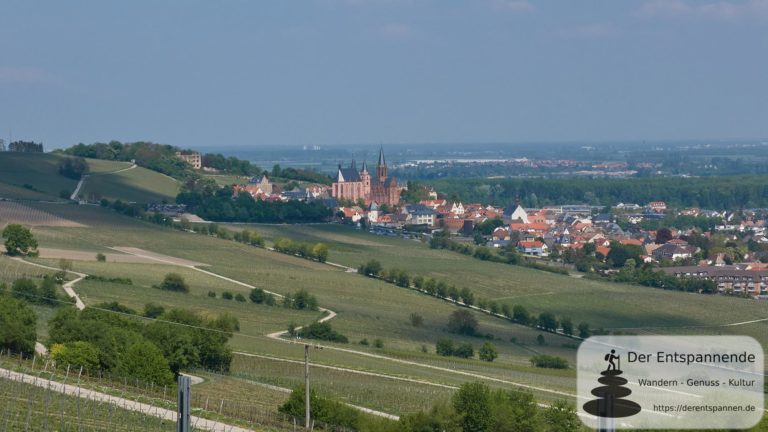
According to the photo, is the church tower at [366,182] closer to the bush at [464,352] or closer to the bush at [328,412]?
the bush at [464,352]

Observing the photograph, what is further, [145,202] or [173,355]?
[145,202]

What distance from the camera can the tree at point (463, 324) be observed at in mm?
57406

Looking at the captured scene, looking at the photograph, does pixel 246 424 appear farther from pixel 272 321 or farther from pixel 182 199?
pixel 182 199

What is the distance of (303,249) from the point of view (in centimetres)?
8350

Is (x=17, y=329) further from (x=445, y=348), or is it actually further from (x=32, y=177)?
(x=32, y=177)

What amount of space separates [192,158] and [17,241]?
85.6m

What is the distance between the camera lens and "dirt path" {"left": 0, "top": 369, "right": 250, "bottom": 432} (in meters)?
27.3

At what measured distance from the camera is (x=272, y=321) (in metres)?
54.7

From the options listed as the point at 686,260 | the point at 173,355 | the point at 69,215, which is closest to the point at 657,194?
the point at 686,260

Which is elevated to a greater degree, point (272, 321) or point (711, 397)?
point (711, 397)

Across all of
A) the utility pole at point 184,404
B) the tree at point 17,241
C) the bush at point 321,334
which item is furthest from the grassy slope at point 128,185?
the utility pole at point 184,404

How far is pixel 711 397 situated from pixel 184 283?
4181 centimetres

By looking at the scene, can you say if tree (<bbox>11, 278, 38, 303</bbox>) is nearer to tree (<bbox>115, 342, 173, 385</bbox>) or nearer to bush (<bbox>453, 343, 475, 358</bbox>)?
bush (<bbox>453, 343, 475, 358</bbox>)

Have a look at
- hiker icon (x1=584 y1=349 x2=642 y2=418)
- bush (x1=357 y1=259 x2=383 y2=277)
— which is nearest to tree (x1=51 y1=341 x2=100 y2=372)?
hiker icon (x1=584 y1=349 x2=642 y2=418)
